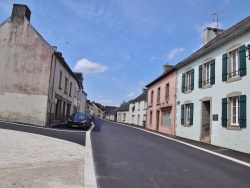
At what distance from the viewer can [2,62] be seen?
22.2m

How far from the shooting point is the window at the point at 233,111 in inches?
561

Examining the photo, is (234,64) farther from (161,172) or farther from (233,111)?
(161,172)

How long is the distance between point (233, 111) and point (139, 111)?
3268 cm

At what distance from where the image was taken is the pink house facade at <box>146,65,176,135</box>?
83.4 ft

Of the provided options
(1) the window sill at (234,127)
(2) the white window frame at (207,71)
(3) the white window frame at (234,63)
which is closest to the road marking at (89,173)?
(1) the window sill at (234,127)

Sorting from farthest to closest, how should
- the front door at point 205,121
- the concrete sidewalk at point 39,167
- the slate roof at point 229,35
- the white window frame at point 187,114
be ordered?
1. the white window frame at point 187,114
2. the front door at point 205,121
3. the slate roof at point 229,35
4. the concrete sidewalk at point 39,167

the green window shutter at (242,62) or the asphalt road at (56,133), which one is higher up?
the green window shutter at (242,62)

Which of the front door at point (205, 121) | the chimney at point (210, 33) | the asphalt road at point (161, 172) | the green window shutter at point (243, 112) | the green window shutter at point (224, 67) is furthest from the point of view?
the chimney at point (210, 33)

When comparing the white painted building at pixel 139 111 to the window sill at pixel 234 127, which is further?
the white painted building at pixel 139 111

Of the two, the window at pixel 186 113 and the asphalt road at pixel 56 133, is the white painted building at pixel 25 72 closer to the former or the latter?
the asphalt road at pixel 56 133

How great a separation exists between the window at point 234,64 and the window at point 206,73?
4.81 ft

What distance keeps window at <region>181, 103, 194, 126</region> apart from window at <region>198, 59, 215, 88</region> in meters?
2.04

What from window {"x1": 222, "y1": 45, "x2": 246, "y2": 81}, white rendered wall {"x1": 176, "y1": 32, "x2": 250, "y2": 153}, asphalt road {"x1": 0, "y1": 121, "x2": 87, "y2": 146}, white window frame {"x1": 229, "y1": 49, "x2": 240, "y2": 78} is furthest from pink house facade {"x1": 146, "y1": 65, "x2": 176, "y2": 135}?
asphalt road {"x1": 0, "y1": 121, "x2": 87, "y2": 146}

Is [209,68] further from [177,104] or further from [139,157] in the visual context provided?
[139,157]
